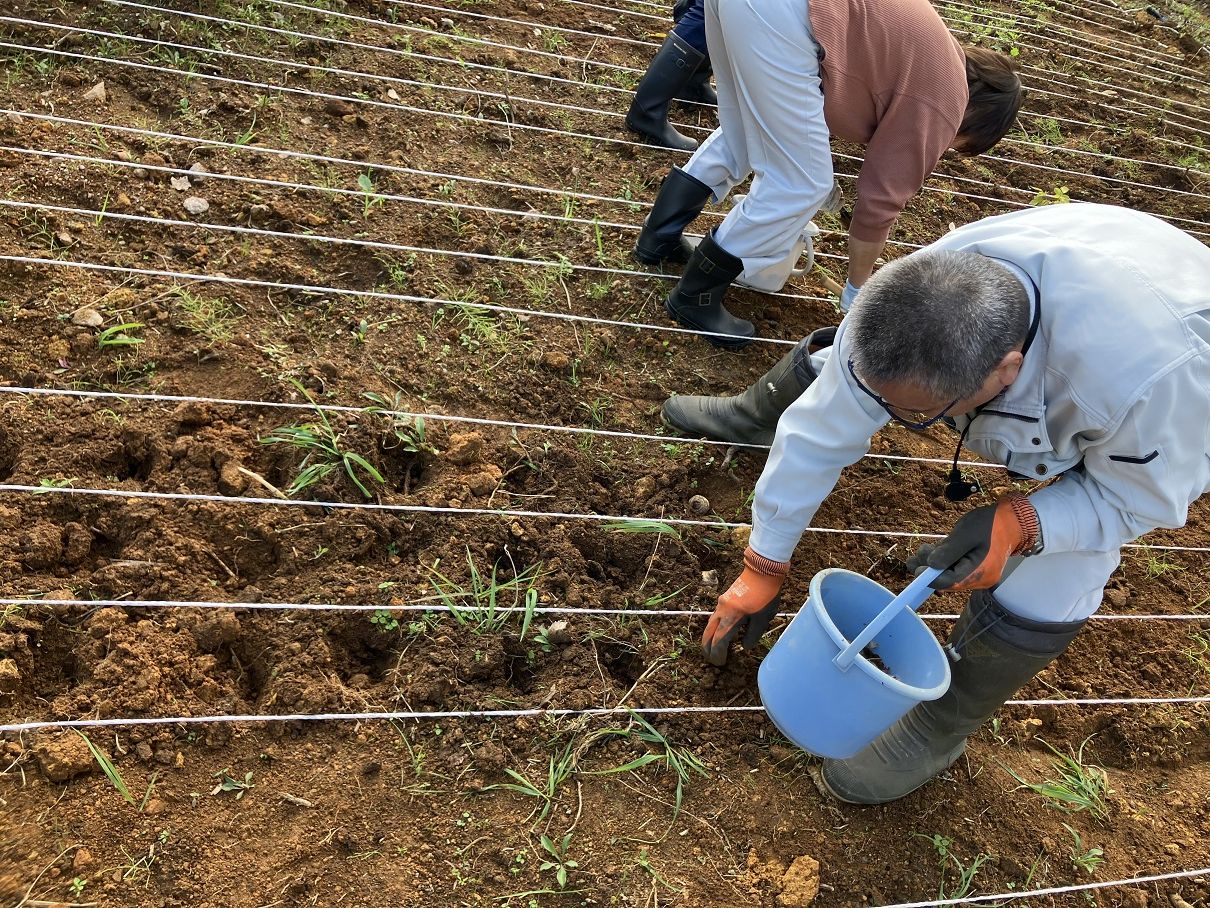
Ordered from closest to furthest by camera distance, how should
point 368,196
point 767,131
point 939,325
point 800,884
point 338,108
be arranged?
point 939,325, point 800,884, point 767,131, point 368,196, point 338,108

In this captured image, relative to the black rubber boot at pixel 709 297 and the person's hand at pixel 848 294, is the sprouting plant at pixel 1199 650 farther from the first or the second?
the black rubber boot at pixel 709 297

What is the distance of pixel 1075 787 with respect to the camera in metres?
2.03

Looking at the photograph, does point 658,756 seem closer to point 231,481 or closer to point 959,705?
point 959,705

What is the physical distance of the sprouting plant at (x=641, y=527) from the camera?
7.32 feet

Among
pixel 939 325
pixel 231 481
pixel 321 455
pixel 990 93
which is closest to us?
pixel 939 325

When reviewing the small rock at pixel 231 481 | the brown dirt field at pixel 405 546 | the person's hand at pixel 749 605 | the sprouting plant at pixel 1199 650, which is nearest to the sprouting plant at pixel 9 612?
the brown dirt field at pixel 405 546

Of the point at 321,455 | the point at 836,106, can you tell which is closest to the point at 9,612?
the point at 321,455

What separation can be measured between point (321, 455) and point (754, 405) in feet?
3.85

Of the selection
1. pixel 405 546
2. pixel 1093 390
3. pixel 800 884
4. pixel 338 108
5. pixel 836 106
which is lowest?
pixel 800 884

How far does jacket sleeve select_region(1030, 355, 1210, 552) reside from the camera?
1451mm

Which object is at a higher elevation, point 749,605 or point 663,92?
point 663,92

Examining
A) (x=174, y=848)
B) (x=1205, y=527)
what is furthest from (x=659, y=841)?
(x=1205, y=527)

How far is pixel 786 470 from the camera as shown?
69.6 inches

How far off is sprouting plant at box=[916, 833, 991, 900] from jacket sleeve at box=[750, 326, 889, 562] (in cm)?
71
